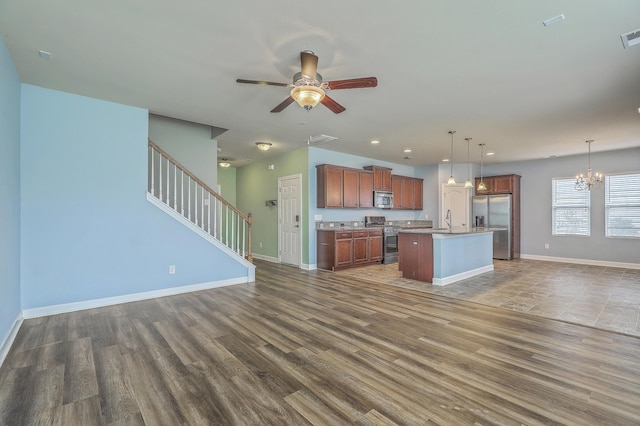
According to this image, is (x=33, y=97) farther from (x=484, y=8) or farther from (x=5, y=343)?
(x=484, y=8)

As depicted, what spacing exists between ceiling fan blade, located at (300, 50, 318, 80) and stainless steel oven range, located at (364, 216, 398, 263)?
5287 mm

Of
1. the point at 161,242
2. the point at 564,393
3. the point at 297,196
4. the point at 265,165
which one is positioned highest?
the point at 265,165

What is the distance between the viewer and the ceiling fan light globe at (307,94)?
2.80 metres

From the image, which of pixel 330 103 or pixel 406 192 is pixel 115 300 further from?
pixel 406 192

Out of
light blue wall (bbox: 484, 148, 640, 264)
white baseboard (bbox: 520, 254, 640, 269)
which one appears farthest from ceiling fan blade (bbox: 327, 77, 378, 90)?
white baseboard (bbox: 520, 254, 640, 269)

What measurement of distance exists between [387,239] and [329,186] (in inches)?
83.1

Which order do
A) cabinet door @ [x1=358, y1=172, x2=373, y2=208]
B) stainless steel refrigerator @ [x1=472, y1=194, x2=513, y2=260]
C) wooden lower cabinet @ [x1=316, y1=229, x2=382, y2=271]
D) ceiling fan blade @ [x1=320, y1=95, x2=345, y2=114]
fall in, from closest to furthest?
ceiling fan blade @ [x1=320, y1=95, x2=345, y2=114]
wooden lower cabinet @ [x1=316, y1=229, x2=382, y2=271]
cabinet door @ [x1=358, y1=172, x2=373, y2=208]
stainless steel refrigerator @ [x1=472, y1=194, x2=513, y2=260]

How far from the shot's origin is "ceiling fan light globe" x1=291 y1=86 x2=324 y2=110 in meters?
2.80

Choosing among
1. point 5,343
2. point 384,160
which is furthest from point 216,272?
point 384,160

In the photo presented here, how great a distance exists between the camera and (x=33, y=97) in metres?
3.65

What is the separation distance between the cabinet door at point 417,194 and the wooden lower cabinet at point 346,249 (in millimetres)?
2501

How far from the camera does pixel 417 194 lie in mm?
9188

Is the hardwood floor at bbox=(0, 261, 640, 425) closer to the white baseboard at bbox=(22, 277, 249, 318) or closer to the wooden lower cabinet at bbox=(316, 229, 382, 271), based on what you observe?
the white baseboard at bbox=(22, 277, 249, 318)

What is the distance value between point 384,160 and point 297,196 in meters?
2.99
